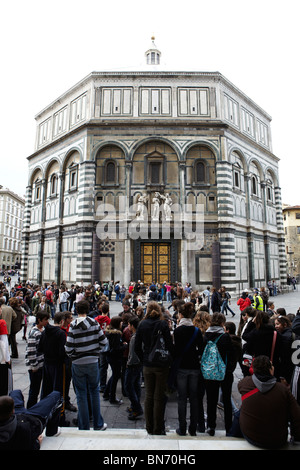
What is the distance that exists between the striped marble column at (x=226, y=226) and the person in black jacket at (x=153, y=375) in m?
16.9

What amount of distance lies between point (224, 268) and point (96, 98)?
1599 cm

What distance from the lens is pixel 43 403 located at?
3262 mm

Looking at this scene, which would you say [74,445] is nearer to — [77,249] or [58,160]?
[77,249]

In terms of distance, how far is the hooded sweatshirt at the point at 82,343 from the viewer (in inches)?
157

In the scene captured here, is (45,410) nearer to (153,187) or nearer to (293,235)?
(153,187)

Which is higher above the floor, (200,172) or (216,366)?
(200,172)

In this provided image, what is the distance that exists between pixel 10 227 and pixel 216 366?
6663 cm

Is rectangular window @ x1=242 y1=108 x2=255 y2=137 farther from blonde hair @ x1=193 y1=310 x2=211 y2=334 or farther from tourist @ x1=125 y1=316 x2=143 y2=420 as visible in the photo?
tourist @ x1=125 y1=316 x2=143 y2=420

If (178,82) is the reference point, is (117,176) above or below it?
below

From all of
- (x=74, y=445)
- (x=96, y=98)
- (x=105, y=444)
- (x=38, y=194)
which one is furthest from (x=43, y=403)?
(x=38, y=194)

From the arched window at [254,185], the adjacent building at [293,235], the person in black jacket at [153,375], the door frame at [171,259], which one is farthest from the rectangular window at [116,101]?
the adjacent building at [293,235]

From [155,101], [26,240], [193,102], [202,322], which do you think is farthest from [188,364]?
[26,240]

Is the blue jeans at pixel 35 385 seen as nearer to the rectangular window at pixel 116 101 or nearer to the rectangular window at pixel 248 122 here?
the rectangular window at pixel 116 101

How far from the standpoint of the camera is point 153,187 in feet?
68.2
